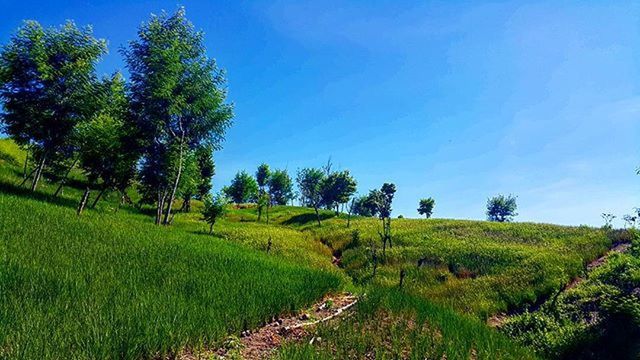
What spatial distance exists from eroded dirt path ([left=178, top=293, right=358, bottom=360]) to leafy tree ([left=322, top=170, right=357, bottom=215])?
75.0 m

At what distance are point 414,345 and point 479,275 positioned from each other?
20.0 meters

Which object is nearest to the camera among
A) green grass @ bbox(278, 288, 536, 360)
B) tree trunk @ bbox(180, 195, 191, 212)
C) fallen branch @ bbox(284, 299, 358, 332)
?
green grass @ bbox(278, 288, 536, 360)

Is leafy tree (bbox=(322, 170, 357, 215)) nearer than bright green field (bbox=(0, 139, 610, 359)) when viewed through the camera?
No

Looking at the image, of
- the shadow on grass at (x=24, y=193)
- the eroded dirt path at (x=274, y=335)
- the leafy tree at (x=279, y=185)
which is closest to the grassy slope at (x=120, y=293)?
the eroded dirt path at (x=274, y=335)

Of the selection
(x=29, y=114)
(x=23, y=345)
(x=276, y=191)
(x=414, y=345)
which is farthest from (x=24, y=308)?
(x=276, y=191)

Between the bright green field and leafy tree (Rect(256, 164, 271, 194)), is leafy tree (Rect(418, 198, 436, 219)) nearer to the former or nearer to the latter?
leafy tree (Rect(256, 164, 271, 194))

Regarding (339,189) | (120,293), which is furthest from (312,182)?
(120,293)

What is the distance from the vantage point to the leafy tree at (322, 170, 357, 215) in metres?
86.3

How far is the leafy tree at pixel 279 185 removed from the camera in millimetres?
111181

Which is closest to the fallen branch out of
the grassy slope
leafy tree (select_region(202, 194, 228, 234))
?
the grassy slope

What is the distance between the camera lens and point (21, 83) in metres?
26.9

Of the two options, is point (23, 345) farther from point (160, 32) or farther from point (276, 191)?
point (276, 191)

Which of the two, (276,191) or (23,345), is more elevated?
(276,191)

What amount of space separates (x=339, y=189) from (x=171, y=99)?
2430 inches
